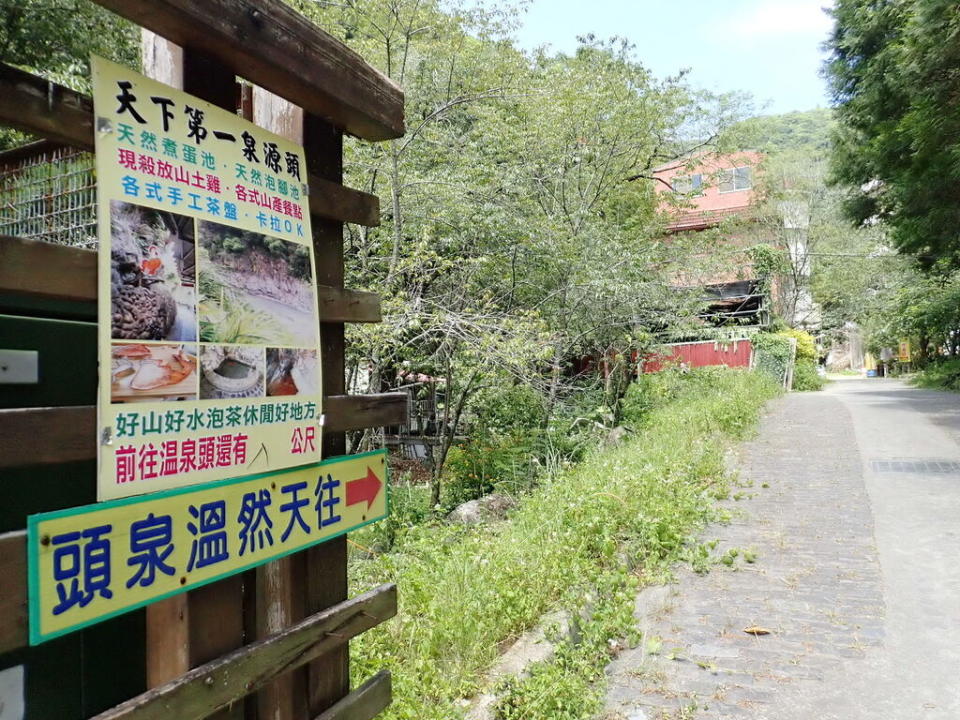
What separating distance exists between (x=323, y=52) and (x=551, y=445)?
9.17m

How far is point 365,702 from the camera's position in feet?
7.76

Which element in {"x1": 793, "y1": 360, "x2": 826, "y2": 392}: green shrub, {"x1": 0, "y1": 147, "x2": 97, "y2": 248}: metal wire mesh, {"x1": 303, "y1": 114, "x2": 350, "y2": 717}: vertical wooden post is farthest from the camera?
{"x1": 793, "y1": 360, "x2": 826, "y2": 392}: green shrub

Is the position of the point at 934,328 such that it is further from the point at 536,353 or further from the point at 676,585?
the point at 676,585

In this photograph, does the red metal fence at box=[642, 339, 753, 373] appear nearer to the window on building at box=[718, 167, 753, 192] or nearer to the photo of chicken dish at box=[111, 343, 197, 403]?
the window on building at box=[718, 167, 753, 192]

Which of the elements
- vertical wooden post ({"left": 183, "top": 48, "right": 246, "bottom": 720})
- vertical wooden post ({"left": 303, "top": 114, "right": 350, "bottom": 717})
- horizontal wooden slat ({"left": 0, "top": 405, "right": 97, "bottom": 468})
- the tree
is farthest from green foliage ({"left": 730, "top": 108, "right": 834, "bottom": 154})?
horizontal wooden slat ({"left": 0, "top": 405, "right": 97, "bottom": 468})

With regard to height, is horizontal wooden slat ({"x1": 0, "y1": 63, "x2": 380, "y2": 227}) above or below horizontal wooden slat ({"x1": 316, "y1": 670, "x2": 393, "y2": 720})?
above

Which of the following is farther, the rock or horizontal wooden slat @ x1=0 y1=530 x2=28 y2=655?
the rock

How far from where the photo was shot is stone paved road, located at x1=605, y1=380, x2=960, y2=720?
10.8 feet

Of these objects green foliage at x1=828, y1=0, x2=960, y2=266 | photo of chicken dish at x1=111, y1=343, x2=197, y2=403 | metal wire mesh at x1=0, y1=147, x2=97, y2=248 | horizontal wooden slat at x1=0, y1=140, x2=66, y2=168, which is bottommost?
photo of chicken dish at x1=111, y1=343, x2=197, y2=403

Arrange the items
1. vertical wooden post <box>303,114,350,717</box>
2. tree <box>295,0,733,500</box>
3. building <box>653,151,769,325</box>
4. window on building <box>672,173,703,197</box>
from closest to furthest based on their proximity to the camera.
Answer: vertical wooden post <box>303,114,350,717</box>
tree <box>295,0,733,500</box>
building <box>653,151,769,325</box>
window on building <box>672,173,703,197</box>

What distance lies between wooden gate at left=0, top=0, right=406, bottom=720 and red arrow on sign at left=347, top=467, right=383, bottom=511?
15 centimetres

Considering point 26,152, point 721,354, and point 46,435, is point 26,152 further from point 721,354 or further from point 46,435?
point 721,354

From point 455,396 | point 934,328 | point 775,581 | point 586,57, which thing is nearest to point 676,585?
point 775,581

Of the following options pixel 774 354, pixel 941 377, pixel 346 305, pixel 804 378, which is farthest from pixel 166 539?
pixel 941 377
